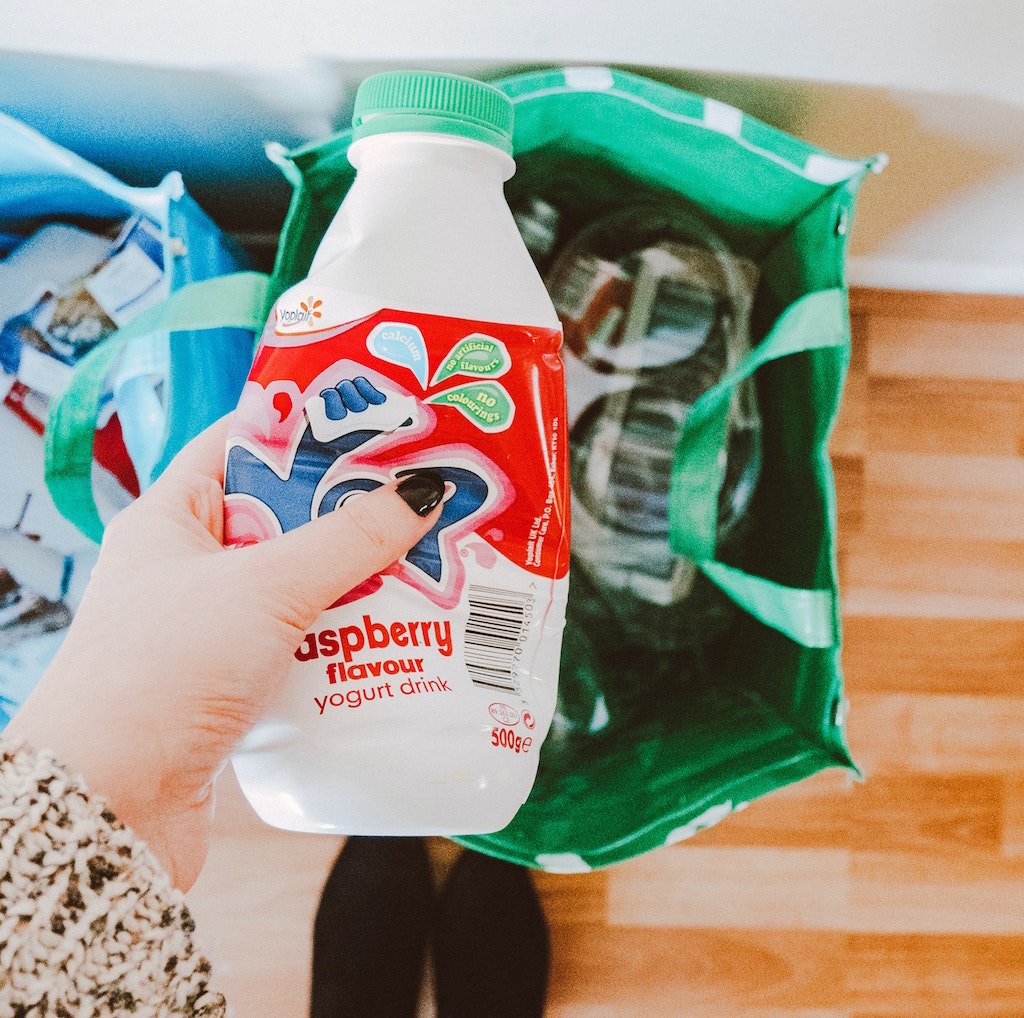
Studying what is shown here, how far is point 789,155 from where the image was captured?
53 centimetres

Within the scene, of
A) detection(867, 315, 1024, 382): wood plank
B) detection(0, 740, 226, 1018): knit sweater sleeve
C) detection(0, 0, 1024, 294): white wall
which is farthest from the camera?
detection(867, 315, 1024, 382): wood plank

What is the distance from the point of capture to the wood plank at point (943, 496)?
2.94 feet

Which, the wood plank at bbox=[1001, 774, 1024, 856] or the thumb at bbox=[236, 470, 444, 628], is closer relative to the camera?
the thumb at bbox=[236, 470, 444, 628]

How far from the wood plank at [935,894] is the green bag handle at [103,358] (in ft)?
2.82

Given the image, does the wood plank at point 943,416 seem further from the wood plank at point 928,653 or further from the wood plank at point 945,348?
the wood plank at point 928,653

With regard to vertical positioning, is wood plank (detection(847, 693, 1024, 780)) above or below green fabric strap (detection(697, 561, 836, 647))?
below

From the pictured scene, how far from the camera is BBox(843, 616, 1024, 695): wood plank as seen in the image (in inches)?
35.7

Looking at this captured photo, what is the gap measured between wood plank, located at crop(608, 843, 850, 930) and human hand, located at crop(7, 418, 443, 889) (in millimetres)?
641

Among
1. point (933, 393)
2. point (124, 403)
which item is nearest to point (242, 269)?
point (124, 403)

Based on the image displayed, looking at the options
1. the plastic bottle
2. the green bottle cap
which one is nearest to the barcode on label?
the plastic bottle

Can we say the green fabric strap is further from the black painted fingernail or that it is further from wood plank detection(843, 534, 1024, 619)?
wood plank detection(843, 534, 1024, 619)

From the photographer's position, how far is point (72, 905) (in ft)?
1.13

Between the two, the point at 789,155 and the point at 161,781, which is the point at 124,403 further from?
the point at 789,155

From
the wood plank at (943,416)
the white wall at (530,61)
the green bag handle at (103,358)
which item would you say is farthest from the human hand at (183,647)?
the wood plank at (943,416)
